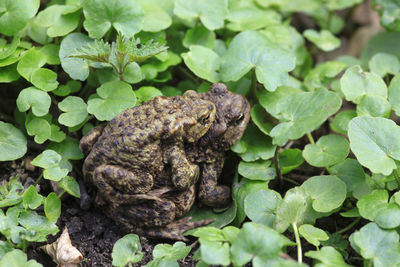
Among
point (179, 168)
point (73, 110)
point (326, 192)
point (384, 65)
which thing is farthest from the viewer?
point (384, 65)

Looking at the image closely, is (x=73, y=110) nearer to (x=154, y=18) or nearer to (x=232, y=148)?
(x=154, y=18)

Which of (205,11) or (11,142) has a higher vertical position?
(205,11)

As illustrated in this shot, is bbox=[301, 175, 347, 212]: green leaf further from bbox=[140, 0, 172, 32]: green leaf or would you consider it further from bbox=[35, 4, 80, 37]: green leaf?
bbox=[35, 4, 80, 37]: green leaf

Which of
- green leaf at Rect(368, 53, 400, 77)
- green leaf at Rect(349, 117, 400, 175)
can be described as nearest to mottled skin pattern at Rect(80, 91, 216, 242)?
green leaf at Rect(349, 117, 400, 175)

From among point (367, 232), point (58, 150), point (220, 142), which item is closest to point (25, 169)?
point (58, 150)

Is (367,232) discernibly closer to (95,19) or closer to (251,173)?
(251,173)

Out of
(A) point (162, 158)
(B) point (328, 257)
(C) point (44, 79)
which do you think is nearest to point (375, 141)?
(B) point (328, 257)
